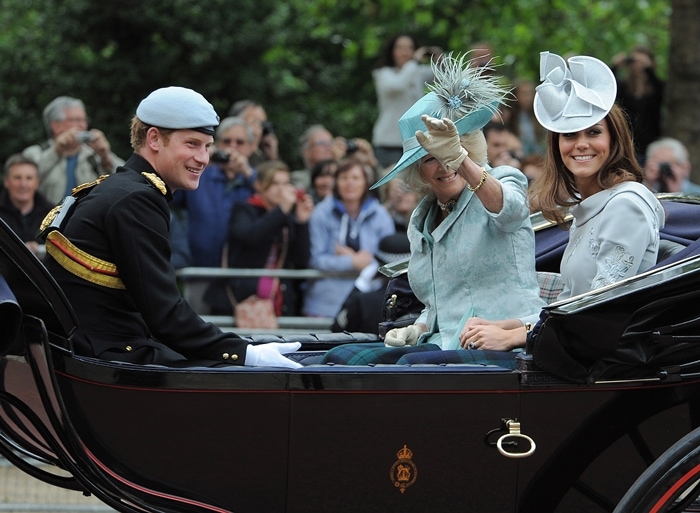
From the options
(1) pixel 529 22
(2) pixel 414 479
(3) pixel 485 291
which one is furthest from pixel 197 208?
(1) pixel 529 22

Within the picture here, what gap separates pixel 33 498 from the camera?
19.5ft

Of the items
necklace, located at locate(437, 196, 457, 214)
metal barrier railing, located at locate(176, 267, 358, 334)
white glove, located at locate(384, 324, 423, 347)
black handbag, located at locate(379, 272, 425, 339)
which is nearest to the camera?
necklace, located at locate(437, 196, 457, 214)

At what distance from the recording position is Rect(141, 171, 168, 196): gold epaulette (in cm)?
383

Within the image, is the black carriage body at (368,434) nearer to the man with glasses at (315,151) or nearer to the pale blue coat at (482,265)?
the pale blue coat at (482,265)

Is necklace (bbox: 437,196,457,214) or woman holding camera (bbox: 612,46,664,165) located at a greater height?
woman holding camera (bbox: 612,46,664,165)

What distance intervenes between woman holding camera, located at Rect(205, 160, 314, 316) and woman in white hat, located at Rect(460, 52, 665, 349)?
352 centimetres

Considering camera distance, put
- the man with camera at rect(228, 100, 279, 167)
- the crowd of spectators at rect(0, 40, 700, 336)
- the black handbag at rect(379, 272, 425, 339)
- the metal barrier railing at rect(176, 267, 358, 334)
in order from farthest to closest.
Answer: the man with camera at rect(228, 100, 279, 167), the crowd of spectators at rect(0, 40, 700, 336), the metal barrier railing at rect(176, 267, 358, 334), the black handbag at rect(379, 272, 425, 339)

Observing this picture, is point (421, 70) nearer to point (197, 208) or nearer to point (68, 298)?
point (197, 208)

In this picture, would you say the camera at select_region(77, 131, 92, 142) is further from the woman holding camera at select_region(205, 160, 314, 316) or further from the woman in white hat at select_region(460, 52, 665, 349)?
the woman in white hat at select_region(460, 52, 665, 349)

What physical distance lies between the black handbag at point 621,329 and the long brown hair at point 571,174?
0.45 metres

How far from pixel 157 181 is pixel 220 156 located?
3.72 m

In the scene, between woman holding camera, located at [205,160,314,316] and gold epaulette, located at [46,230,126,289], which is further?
woman holding camera, located at [205,160,314,316]

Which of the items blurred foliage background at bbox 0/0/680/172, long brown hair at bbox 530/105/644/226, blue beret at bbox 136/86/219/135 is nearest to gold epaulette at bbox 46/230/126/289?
blue beret at bbox 136/86/219/135

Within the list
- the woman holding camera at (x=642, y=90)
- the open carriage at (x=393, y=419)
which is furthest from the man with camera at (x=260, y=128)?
the open carriage at (x=393, y=419)
